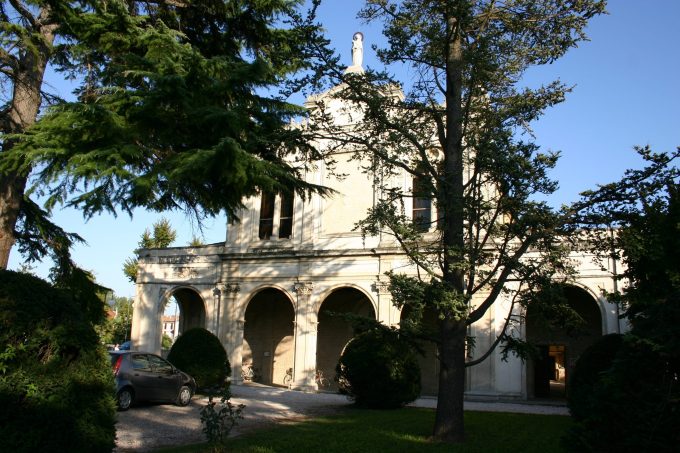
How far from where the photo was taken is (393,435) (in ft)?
35.0

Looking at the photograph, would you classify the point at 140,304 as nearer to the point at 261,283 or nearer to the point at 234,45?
the point at 261,283

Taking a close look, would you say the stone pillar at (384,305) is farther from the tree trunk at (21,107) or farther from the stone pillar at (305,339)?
the tree trunk at (21,107)

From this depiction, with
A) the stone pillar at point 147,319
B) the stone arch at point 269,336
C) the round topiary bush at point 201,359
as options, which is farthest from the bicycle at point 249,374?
the round topiary bush at point 201,359

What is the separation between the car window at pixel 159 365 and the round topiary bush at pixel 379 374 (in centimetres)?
476

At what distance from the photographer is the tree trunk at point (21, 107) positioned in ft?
36.7

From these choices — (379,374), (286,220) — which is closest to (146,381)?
(379,374)

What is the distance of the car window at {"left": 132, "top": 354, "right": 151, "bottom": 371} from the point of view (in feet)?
48.1

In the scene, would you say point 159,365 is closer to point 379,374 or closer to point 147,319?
point 379,374

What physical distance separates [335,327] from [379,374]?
11.1 m

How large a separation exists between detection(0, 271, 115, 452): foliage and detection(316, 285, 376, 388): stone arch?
2028 cm

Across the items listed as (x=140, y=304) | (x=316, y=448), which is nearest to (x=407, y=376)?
(x=316, y=448)

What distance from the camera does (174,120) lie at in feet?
33.2

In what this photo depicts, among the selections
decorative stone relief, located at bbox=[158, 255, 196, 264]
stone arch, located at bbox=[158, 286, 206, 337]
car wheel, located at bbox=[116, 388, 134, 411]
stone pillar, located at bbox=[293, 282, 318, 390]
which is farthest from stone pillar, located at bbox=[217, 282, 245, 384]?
car wheel, located at bbox=[116, 388, 134, 411]

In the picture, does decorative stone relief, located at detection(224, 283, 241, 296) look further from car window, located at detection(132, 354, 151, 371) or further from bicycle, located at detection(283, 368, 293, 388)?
car window, located at detection(132, 354, 151, 371)
